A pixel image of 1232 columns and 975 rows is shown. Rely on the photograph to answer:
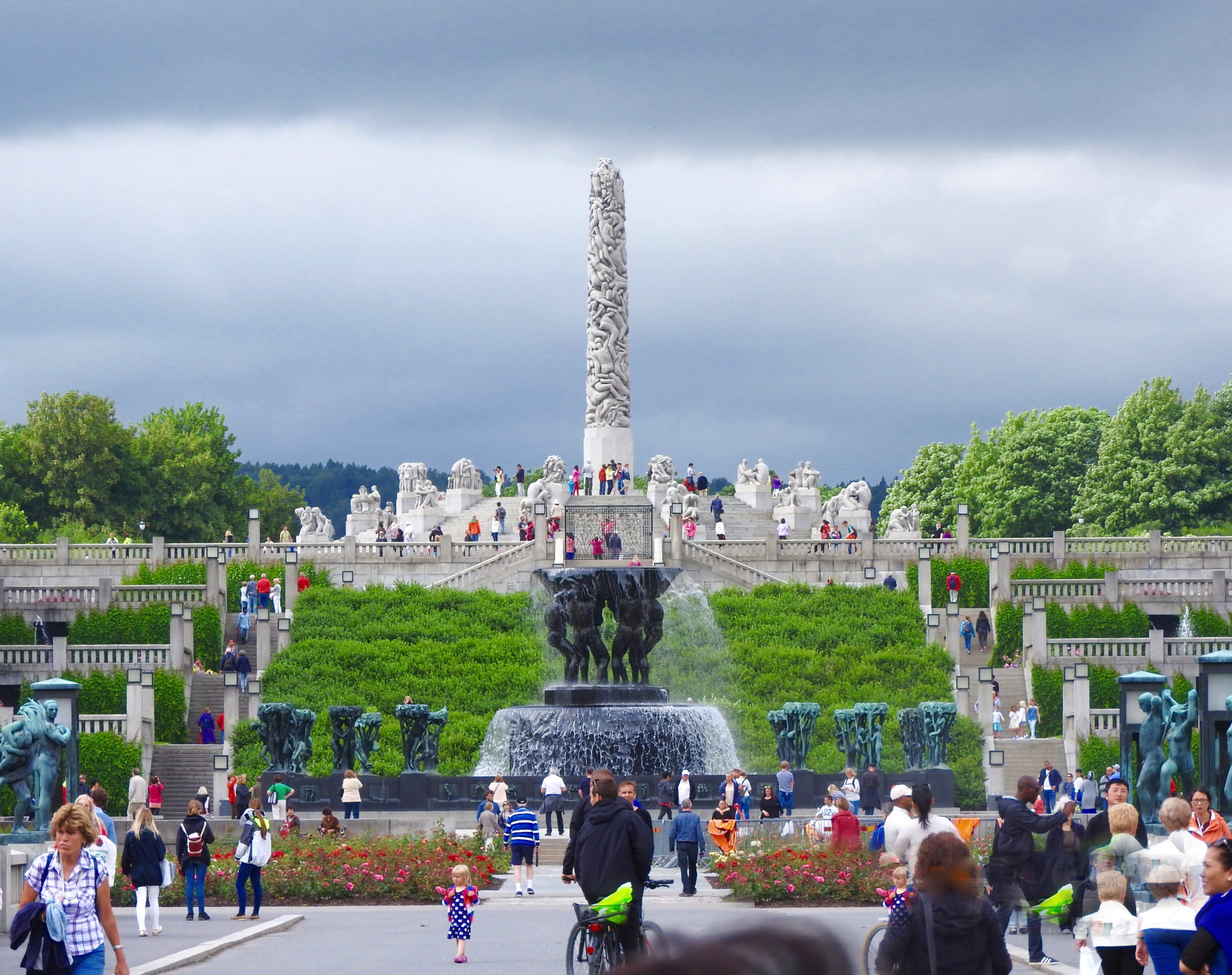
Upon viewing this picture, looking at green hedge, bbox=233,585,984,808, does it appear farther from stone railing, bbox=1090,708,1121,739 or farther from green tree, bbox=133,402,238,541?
green tree, bbox=133,402,238,541

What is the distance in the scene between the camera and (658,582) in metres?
42.2

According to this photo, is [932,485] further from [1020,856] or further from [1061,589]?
[1020,856]

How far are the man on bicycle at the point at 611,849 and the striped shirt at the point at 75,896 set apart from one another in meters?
3.85

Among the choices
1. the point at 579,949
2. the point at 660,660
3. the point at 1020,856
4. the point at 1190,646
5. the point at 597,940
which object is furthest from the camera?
the point at 660,660

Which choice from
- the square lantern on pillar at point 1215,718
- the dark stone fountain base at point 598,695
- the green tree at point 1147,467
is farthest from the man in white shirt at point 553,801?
the green tree at point 1147,467

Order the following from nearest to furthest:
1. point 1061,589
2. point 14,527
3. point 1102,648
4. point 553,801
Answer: point 553,801 → point 1102,648 → point 1061,589 → point 14,527

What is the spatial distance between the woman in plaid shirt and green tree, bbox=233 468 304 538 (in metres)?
80.0

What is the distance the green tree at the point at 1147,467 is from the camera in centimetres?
8006

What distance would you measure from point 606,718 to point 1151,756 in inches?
639

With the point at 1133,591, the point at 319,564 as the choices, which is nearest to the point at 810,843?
the point at 1133,591

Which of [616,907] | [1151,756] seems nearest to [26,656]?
[1151,756]

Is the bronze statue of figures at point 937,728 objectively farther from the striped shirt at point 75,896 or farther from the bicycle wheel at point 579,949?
the striped shirt at point 75,896

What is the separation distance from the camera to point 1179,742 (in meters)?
25.2

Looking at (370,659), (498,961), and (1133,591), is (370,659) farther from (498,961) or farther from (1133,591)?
(498,961)
